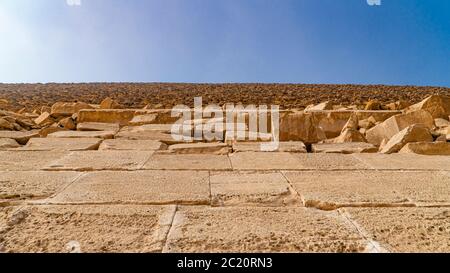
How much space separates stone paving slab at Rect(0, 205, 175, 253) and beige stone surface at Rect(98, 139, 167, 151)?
7.35 ft

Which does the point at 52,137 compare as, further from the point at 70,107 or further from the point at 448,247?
the point at 448,247

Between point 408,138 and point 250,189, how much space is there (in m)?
2.54

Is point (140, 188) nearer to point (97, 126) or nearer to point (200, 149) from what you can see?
point (200, 149)

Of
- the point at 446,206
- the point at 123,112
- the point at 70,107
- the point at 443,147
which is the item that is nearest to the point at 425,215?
the point at 446,206

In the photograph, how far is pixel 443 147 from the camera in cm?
407

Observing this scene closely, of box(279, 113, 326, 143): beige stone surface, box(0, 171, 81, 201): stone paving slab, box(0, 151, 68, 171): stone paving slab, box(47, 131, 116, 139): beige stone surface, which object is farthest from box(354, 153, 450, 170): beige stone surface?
box(47, 131, 116, 139): beige stone surface

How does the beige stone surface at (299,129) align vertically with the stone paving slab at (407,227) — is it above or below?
above

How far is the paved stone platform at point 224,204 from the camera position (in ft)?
5.68

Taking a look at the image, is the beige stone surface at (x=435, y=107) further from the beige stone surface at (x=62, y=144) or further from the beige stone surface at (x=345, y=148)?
the beige stone surface at (x=62, y=144)

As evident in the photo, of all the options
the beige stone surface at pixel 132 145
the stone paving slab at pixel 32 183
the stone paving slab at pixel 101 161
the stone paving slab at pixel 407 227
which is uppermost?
the beige stone surface at pixel 132 145

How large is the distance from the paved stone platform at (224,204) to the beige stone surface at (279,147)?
1.99ft

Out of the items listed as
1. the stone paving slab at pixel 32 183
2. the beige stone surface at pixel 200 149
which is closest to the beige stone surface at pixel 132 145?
the beige stone surface at pixel 200 149

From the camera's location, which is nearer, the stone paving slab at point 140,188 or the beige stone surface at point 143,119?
the stone paving slab at point 140,188

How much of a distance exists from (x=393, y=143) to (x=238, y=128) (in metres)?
2.22
